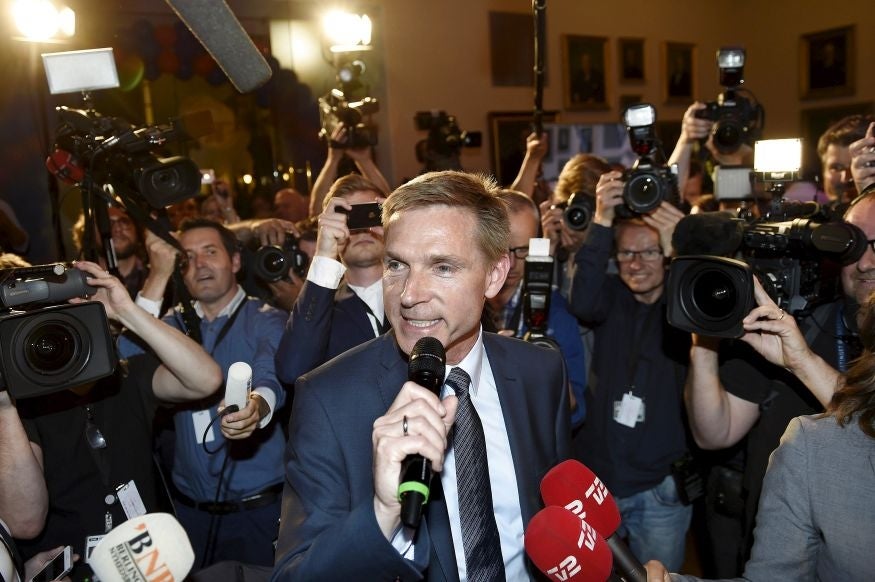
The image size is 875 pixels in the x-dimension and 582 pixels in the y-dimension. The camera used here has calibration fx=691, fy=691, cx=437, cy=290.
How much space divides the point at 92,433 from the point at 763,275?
218 cm

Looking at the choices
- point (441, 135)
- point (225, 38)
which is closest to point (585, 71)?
point (441, 135)

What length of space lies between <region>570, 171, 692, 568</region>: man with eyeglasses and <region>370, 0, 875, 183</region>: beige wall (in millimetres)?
5091

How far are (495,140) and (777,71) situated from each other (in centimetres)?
518

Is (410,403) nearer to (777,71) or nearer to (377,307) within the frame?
(377,307)

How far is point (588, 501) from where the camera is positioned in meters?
1.41

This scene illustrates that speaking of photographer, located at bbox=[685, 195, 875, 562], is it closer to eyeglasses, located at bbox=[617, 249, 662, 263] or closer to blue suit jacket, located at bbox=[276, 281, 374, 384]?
eyeglasses, located at bbox=[617, 249, 662, 263]

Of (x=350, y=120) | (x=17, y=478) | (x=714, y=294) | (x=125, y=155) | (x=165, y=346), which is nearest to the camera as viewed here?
(x=17, y=478)

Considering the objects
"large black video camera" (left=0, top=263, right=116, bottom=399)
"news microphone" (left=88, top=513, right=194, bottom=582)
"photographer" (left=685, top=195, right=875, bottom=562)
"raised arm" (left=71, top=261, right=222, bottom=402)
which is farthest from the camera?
"raised arm" (left=71, top=261, right=222, bottom=402)

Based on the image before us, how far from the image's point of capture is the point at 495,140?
8.32 m

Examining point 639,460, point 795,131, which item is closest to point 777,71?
point 795,131

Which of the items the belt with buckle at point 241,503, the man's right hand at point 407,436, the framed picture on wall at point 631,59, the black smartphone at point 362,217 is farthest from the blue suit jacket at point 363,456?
the framed picture on wall at point 631,59

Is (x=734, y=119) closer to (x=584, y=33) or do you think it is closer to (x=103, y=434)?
(x=103, y=434)

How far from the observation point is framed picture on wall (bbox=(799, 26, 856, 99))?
31.0 ft

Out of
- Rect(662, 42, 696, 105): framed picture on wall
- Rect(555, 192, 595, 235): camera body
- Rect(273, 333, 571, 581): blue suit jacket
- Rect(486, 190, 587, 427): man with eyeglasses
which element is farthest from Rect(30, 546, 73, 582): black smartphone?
Rect(662, 42, 696, 105): framed picture on wall
